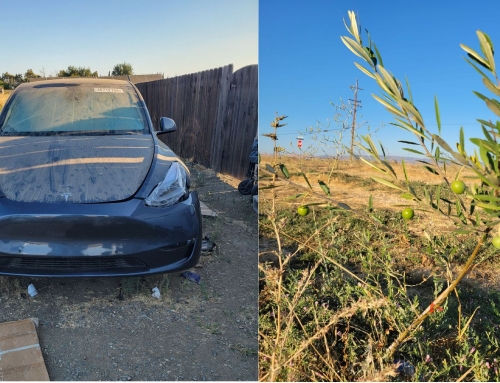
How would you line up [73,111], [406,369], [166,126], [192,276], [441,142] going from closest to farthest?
[441,142]
[406,369]
[192,276]
[73,111]
[166,126]

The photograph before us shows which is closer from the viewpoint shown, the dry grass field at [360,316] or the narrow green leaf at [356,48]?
the narrow green leaf at [356,48]

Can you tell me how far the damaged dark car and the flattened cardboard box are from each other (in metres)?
0.27

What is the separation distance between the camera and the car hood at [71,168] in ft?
7.76

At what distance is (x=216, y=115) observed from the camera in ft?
24.1

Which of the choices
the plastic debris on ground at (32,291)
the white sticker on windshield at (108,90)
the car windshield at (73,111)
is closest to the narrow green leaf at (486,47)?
the plastic debris on ground at (32,291)

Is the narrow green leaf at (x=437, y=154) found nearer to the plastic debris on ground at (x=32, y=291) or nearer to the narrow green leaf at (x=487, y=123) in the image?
the narrow green leaf at (x=487, y=123)

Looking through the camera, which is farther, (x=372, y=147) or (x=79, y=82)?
(x=79, y=82)

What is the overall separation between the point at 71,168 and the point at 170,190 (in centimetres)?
59

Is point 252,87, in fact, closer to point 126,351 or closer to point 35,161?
point 35,161

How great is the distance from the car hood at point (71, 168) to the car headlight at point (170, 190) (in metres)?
0.11

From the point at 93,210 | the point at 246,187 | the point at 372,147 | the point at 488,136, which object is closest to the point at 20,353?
the point at 93,210

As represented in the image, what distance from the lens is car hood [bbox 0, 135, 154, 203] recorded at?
237cm

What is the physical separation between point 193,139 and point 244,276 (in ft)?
18.5

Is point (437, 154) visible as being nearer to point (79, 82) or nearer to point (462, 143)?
point (462, 143)
